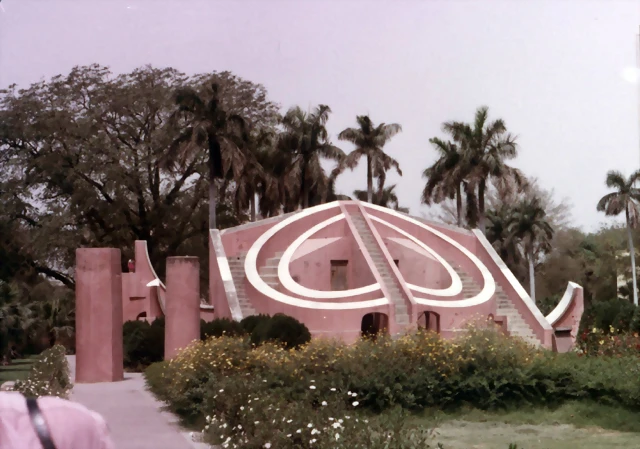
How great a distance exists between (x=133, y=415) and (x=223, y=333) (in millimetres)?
2626

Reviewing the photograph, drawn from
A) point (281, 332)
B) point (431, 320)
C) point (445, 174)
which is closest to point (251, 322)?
point (281, 332)

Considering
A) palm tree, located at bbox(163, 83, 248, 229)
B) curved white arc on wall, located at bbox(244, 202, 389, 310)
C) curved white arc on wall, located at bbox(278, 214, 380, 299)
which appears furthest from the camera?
palm tree, located at bbox(163, 83, 248, 229)

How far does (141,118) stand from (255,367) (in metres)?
21.7

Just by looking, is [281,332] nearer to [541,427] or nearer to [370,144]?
[541,427]

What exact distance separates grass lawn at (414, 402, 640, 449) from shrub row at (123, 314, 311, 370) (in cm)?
346

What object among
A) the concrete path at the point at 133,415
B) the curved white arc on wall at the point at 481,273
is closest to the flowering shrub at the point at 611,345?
the curved white arc on wall at the point at 481,273

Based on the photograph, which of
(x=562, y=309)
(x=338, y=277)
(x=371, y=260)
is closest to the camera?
(x=371, y=260)

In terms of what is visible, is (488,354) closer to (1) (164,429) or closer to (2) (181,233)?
(1) (164,429)

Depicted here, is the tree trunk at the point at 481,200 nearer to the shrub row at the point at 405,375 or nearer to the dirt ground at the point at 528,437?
the shrub row at the point at 405,375

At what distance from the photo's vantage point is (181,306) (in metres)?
12.7

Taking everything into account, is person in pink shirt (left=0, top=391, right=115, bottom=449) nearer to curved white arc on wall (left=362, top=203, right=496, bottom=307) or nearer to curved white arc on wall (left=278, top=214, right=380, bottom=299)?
curved white arc on wall (left=278, top=214, right=380, bottom=299)

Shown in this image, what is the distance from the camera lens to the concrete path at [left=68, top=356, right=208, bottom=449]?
731 centimetres

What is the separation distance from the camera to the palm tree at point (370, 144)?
2872 centimetres

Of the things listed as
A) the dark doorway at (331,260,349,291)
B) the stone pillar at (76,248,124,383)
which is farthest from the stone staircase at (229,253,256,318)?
the stone pillar at (76,248,124,383)
